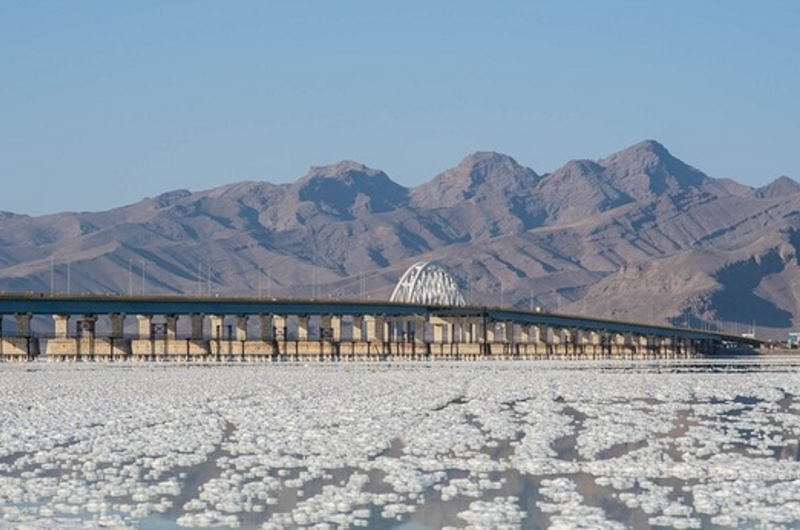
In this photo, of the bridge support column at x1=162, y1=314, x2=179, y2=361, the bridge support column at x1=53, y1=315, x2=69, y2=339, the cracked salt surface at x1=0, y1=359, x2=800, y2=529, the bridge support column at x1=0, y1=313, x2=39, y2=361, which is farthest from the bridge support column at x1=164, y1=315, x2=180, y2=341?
the cracked salt surface at x1=0, y1=359, x2=800, y2=529

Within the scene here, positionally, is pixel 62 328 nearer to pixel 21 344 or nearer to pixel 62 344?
pixel 62 344

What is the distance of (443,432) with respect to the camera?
163 ft

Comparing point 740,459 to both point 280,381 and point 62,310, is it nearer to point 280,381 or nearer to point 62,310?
point 280,381

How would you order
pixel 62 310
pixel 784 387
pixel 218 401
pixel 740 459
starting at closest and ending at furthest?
pixel 740 459
pixel 218 401
pixel 784 387
pixel 62 310

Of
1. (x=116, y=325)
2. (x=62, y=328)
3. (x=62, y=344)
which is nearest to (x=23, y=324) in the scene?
(x=62, y=344)

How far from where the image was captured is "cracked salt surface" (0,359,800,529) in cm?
3203

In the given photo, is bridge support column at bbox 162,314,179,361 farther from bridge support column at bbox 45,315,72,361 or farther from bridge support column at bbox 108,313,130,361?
bridge support column at bbox 45,315,72,361

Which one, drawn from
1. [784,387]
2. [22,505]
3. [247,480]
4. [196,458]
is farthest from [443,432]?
[784,387]

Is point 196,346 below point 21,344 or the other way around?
below

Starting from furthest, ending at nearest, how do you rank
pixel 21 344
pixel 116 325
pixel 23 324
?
pixel 116 325
pixel 23 324
pixel 21 344

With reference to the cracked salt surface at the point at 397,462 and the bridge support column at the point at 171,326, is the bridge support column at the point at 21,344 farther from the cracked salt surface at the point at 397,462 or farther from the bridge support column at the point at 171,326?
the cracked salt surface at the point at 397,462

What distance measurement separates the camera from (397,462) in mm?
40594

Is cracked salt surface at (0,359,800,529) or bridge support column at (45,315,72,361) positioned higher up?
bridge support column at (45,315,72,361)

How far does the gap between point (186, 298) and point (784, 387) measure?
116 m
